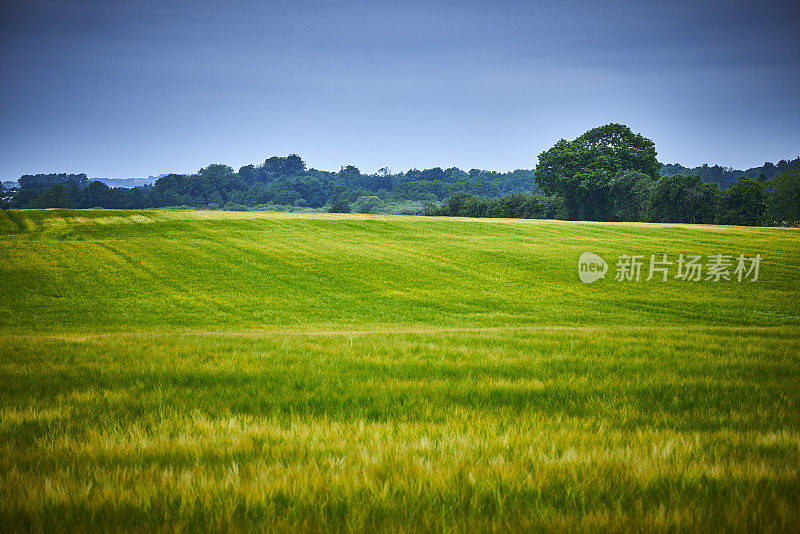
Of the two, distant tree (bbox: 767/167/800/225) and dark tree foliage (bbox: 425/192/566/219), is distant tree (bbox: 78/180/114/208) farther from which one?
distant tree (bbox: 767/167/800/225)

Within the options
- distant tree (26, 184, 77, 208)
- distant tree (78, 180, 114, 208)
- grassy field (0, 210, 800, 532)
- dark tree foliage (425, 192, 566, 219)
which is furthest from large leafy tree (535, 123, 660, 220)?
distant tree (78, 180, 114, 208)

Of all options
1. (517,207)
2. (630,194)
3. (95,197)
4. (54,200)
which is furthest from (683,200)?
(95,197)

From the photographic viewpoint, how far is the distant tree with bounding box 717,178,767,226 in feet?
324

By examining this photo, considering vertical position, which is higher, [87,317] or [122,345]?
[122,345]

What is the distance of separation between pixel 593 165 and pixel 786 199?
154 feet

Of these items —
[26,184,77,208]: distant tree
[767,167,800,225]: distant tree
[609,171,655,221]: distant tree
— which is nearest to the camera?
[609,171,655,221]: distant tree

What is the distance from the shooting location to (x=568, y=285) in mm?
37938

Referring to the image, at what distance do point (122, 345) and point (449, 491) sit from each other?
10.0 m

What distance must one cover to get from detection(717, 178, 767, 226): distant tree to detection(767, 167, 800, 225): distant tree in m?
11.3

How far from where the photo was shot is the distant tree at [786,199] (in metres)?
110

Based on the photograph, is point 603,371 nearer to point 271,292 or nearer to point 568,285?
point 271,292

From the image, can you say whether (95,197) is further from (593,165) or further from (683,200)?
(683,200)

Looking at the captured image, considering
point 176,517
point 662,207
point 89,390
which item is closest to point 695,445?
point 176,517

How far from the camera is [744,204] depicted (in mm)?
98812
